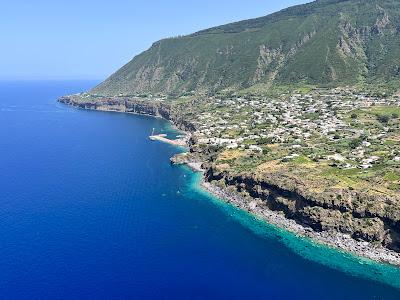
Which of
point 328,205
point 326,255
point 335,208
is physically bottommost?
point 326,255

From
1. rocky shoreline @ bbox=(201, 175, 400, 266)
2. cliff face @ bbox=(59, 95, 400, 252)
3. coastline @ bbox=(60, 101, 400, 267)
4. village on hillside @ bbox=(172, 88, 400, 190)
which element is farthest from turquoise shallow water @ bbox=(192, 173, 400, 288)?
village on hillside @ bbox=(172, 88, 400, 190)

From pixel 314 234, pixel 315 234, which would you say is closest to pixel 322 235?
pixel 315 234

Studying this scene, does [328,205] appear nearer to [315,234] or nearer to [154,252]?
[315,234]

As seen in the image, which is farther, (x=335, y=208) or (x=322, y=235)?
(x=335, y=208)

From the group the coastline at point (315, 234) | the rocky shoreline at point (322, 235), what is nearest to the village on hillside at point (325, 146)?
the coastline at point (315, 234)

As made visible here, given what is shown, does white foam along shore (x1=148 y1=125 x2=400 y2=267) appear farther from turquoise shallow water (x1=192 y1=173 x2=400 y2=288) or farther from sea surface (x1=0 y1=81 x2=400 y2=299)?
sea surface (x1=0 y1=81 x2=400 y2=299)

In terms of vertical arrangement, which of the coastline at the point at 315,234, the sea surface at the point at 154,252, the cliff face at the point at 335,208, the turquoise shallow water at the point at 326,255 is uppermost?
the cliff face at the point at 335,208

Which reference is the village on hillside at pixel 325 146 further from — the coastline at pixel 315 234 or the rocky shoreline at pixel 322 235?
the rocky shoreline at pixel 322 235

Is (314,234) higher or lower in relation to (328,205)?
lower

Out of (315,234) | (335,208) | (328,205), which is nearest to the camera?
(315,234)
